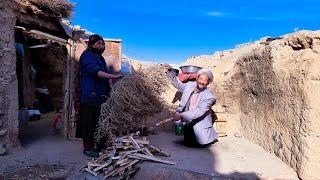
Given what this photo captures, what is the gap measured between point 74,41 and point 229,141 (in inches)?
142

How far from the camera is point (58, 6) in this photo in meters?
7.93

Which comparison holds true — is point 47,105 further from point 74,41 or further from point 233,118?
point 233,118

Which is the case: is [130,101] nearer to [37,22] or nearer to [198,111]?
[198,111]

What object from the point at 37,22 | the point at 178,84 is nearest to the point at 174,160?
the point at 178,84

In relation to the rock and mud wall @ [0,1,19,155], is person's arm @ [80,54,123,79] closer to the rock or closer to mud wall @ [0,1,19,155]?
mud wall @ [0,1,19,155]

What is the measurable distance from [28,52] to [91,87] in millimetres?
6149

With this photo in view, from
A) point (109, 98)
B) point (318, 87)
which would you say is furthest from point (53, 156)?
point (318, 87)

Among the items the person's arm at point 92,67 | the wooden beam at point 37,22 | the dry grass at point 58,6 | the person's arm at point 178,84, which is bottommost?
the person's arm at point 178,84

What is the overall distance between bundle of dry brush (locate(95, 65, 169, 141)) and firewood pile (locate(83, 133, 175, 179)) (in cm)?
38

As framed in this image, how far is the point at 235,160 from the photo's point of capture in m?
4.51

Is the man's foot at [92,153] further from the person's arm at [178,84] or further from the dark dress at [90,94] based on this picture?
the person's arm at [178,84]

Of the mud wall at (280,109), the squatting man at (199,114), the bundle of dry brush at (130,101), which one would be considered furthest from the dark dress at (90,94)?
the mud wall at (280,109)

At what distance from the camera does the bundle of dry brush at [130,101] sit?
4.92 metres

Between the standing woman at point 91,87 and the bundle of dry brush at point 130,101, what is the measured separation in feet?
0.49
